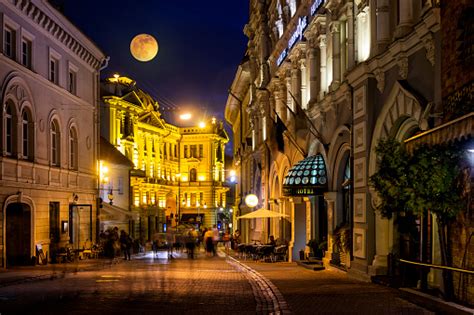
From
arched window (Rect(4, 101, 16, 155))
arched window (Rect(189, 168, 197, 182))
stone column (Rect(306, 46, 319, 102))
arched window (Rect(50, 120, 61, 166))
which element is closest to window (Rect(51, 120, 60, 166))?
arched window (Rect(50, 120, 61, 166))

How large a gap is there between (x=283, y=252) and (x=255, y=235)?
557 inches

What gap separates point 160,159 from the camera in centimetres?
9288

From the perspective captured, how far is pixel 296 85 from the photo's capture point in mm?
32719

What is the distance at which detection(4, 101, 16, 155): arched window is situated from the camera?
1101 inches

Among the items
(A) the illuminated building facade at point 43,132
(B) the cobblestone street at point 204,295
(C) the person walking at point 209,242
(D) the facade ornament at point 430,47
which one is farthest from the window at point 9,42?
(C) the person walking at point 209,242

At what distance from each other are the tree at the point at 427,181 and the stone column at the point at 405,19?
498 centimetres

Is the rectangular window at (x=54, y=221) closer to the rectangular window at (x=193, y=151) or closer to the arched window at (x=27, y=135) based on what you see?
the arched window at (x=27, y=135)

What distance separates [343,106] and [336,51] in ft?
7.73

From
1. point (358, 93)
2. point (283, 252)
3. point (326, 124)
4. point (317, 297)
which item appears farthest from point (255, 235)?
point (317, 297)

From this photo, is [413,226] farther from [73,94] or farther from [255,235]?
[255,235]

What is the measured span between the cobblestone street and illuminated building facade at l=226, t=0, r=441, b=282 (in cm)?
173

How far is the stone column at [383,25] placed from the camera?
1956cm

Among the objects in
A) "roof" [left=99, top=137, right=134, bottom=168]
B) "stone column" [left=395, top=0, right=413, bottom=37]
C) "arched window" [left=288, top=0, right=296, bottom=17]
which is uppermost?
"arched window" [left=288, top=0, right=296, bottom=17]

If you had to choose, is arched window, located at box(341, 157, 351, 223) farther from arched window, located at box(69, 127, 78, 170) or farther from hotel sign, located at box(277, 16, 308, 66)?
arched window, located at box(69, 127, 78, 170)
